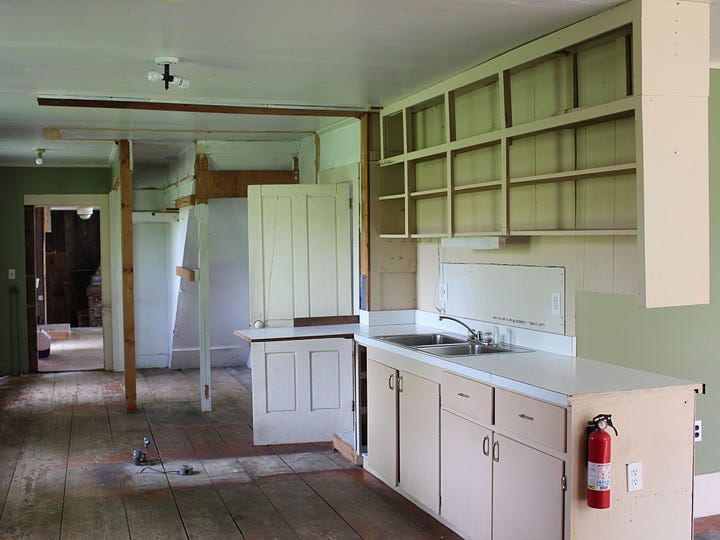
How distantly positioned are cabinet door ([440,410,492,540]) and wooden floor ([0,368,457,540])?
20cm

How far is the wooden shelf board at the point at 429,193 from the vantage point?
15.7 ft

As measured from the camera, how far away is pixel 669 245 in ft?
10.4

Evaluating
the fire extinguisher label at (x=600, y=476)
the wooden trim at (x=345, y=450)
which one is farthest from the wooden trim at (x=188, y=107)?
the fire extinguisher label at (x=600, y=476)

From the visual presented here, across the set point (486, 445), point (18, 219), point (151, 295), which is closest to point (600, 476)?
point (486, 445)

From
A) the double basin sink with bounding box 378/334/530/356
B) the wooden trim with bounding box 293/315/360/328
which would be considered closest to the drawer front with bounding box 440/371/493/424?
the double basin sink with bounding box 378/334/530/356

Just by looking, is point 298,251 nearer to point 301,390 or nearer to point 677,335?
point 301,390

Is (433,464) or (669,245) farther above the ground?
(669,245)

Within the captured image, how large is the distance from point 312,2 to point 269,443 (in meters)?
3.58

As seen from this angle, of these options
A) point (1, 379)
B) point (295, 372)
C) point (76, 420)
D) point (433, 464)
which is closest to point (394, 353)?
point (433, 464)

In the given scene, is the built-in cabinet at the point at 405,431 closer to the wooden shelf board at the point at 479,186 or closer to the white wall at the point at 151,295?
the wooden shelf board at the point at 479,186

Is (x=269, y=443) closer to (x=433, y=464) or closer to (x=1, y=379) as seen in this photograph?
(x=433, y=464)

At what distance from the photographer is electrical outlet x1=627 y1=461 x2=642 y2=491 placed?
305 centimetres

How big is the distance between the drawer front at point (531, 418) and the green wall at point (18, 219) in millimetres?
7291

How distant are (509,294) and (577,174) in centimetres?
112
